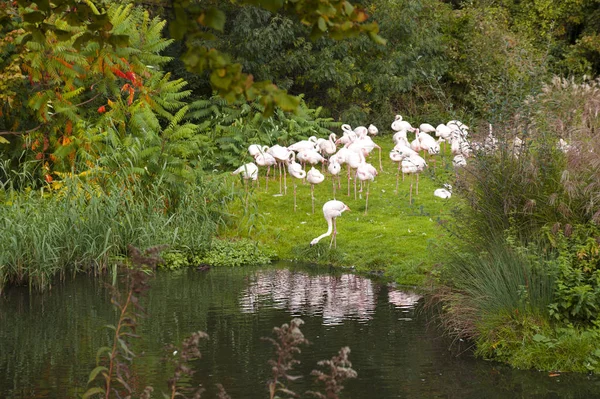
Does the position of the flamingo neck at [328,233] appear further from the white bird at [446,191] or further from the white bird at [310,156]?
the white bird at [310,156]

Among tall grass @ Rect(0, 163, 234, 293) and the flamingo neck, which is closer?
tall grass @ Rect(0, 163, 234, 293)

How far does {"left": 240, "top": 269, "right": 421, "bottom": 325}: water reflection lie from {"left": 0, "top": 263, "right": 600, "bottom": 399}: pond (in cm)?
1

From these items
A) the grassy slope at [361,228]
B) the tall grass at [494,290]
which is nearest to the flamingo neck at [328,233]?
the grassy slope at [361,228]

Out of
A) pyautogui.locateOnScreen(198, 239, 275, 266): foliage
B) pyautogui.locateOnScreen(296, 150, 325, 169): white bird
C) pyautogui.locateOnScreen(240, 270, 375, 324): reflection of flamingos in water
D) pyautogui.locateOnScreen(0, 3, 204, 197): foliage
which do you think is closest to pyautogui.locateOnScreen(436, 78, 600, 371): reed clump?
pyautogui.locateOnScreen(240, 270, 375, 324): reflection of flamingos in water

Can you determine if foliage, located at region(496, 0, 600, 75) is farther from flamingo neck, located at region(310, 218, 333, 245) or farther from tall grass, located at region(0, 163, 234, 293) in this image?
Answer: tall grass, located at region(0, 163, 234, 293)

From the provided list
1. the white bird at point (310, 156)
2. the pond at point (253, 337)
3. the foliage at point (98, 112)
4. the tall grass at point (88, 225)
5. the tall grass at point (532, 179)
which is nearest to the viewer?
the pond at point (253, 337)

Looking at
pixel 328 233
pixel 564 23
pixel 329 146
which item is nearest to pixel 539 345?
pixel 328 233

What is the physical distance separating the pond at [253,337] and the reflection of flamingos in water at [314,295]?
0.5 inches

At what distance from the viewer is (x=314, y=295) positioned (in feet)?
34.4

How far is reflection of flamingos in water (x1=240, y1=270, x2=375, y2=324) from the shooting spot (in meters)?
9.68

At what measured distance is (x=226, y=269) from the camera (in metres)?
12.3

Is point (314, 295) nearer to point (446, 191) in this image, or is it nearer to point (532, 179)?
point (446, 191)

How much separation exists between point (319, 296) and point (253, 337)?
1969mm

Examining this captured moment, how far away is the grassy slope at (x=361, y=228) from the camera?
11.9 meters
